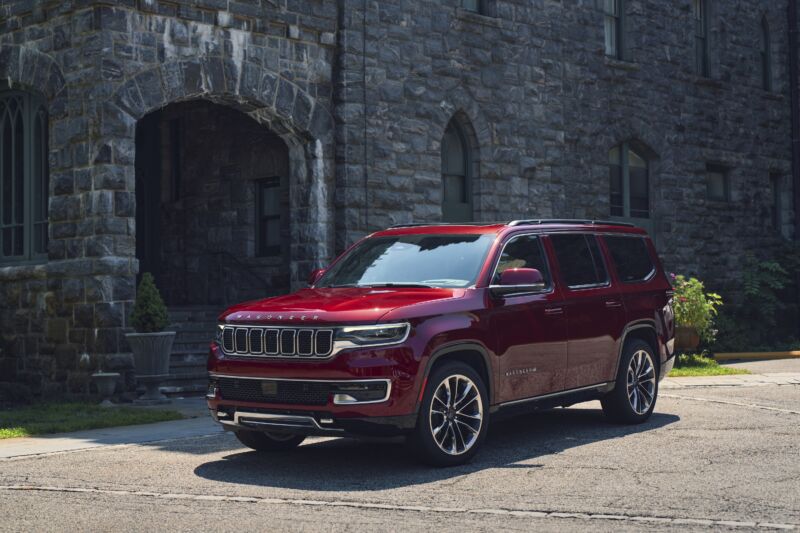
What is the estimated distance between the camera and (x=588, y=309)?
10.5m

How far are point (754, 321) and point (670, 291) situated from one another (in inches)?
554

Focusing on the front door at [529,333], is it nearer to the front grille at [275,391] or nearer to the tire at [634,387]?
the tire at [634,387]

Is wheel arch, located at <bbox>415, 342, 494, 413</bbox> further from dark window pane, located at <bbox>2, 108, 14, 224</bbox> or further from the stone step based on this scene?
dark window pane, located at <bbox>2, 108, 14, 224</bbox>

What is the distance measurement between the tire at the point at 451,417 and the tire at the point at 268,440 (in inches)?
57.3

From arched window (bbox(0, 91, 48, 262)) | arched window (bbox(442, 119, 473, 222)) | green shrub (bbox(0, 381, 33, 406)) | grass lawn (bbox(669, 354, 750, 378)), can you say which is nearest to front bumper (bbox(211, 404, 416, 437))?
green shrub (bbox(0, 381, 33, 406))

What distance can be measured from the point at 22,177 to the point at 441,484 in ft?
35.6

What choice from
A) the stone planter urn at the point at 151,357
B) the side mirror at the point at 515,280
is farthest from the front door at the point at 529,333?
the stone planter urn at the point at 151,357

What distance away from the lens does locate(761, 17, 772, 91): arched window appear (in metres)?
27.0

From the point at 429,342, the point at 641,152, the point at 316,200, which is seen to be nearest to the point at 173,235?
the point at 316,200

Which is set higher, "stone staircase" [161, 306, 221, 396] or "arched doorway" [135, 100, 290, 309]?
"arched doorway" [135, 100, 290, 309]

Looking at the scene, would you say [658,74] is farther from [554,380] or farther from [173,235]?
[554,380]

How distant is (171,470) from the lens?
898cm

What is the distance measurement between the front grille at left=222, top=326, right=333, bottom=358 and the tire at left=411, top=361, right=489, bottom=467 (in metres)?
0.84

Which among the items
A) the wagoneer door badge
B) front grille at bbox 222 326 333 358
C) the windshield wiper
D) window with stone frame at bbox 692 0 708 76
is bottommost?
front grille at bbox 222 326 333 358
